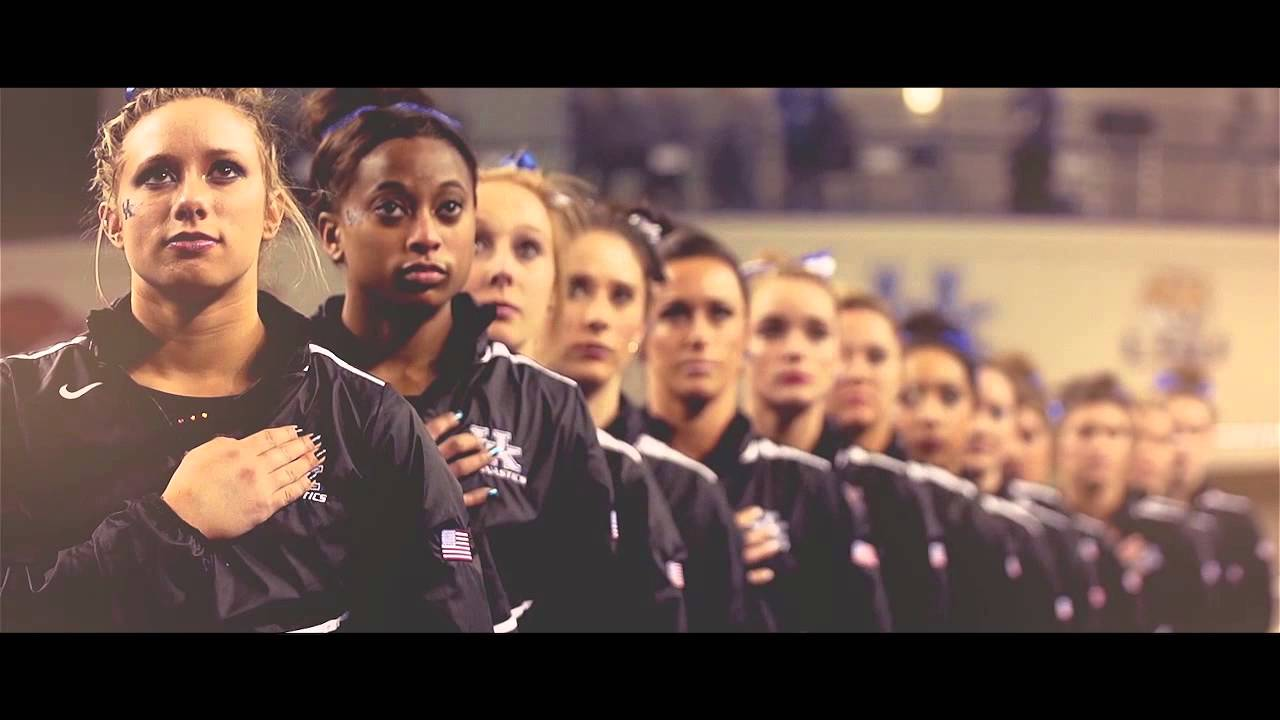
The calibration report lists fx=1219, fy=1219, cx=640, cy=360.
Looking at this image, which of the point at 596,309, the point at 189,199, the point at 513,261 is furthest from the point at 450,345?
the point at 189,199

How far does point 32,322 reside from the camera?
297 cm

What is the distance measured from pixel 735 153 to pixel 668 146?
0.78ft

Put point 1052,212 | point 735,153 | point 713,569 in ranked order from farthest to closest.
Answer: point 1052,212 < point 735,153 < point 713,569

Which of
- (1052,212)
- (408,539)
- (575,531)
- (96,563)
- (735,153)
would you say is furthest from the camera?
(1052,212)

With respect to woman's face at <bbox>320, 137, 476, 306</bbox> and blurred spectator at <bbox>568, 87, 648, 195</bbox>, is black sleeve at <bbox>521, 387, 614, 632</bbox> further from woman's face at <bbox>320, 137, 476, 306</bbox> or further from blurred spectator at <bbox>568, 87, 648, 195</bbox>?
blurred spectator at <bbox>568, 87, 648, 195</bbox>

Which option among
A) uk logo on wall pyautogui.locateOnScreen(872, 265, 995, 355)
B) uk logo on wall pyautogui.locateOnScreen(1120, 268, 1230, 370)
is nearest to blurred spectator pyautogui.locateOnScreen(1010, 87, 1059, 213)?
uk logo on wall pyautogui.locateOnScreen(872, 265, 995, 355)

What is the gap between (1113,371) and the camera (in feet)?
13.3

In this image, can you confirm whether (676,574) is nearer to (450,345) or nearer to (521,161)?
(450,345)

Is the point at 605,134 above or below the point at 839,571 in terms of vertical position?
above

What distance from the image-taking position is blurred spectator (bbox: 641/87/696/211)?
3.46 meters

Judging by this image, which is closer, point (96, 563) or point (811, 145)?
point (96, 563)
